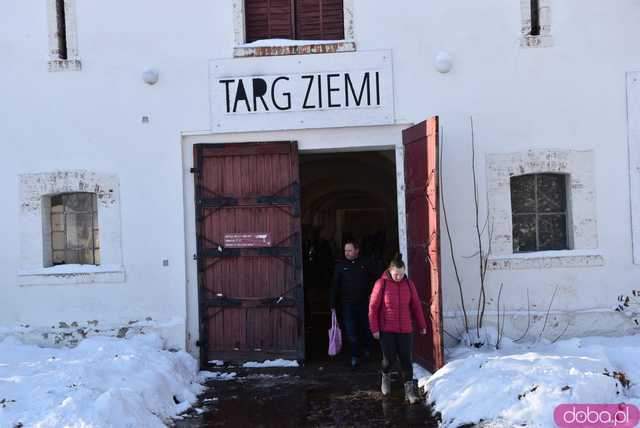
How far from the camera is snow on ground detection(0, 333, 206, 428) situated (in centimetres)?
628

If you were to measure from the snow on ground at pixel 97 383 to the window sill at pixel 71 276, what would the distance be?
765mm

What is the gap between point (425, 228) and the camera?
833 centimetres

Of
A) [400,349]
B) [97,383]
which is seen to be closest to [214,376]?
[97,383]

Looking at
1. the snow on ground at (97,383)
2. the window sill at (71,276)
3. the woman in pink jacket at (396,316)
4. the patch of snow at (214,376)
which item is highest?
the window sill at (71,276)

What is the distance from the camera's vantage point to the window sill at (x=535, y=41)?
894 cm

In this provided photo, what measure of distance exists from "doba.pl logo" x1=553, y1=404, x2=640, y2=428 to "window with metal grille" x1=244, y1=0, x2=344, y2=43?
18.0 feet

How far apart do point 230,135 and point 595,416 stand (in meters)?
5.52

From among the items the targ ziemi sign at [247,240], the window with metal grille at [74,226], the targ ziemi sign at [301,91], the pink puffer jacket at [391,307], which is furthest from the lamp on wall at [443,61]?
the window with metal grille at [74,226]

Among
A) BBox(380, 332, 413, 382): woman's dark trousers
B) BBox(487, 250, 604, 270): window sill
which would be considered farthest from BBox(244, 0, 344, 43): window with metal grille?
BBox(380, 332, 413, 382): woman's dark trousers

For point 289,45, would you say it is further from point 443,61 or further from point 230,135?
point 443,61

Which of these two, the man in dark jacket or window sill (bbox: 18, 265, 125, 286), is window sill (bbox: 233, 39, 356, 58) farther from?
window sill (bbox: 18, 265, 125, 286)

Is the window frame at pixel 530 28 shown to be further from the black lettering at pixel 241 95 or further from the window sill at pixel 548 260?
the black lettering at pixel 241 95

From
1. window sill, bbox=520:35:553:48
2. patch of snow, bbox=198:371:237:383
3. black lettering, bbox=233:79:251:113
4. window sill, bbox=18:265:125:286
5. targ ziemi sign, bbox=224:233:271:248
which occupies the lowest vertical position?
patch of snow, bbox=198:371:237:383

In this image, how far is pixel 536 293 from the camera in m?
8.95
